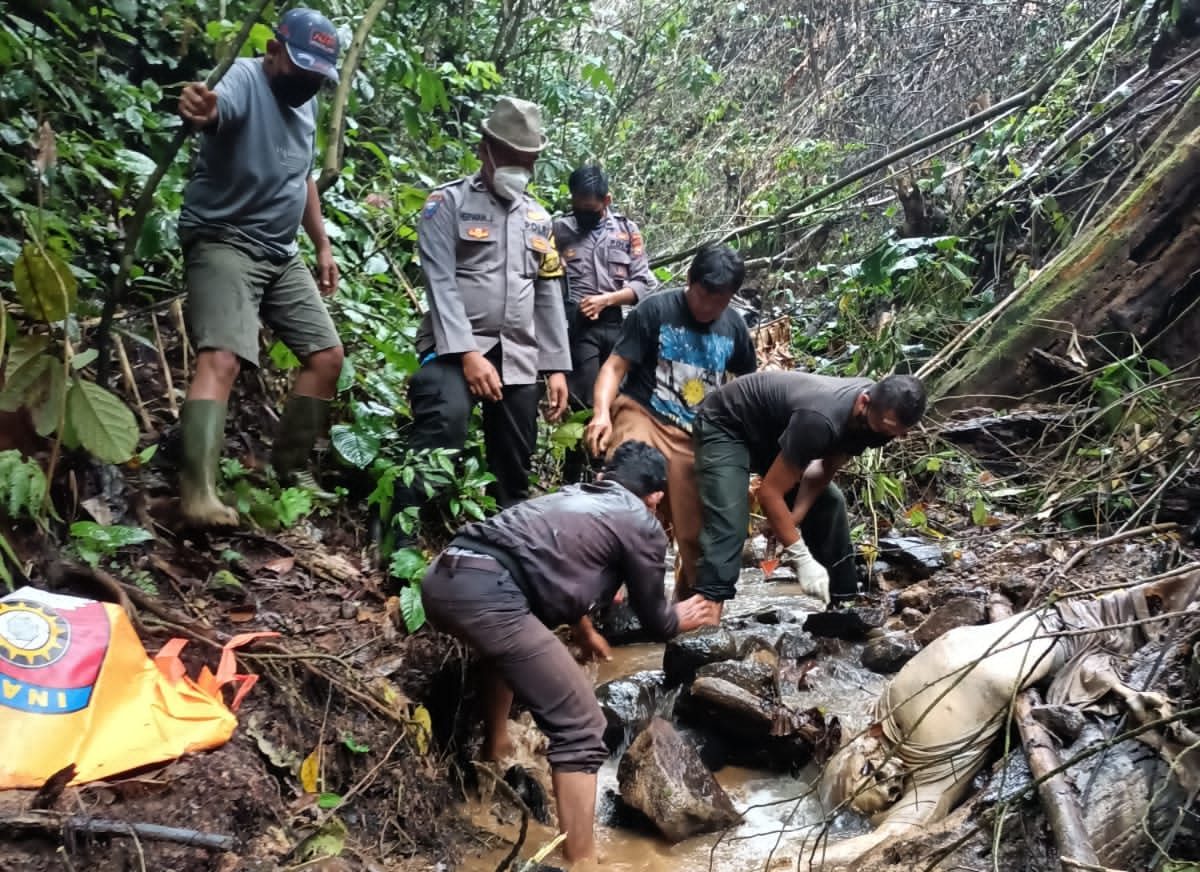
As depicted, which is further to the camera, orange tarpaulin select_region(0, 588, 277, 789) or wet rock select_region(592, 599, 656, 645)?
wet rock select_region(592, 599, 656, 645)

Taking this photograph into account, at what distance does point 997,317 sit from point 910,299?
1.08m

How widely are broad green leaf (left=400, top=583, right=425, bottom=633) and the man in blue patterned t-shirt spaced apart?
4.15ft

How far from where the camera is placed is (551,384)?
14.0ft

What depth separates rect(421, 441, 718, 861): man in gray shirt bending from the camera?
9.32 ft

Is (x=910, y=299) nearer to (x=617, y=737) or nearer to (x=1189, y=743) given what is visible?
(x=617, y=737)

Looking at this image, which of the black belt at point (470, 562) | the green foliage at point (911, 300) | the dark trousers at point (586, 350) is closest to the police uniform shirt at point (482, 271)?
the black belt at point (470, 562)

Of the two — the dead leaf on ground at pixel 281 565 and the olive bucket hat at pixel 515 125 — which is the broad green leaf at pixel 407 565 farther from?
the olive bucket hat at pixel 515 125

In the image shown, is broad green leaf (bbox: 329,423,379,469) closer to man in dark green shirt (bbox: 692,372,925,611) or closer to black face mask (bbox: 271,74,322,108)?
black face mask (bbox: 271,74,322,108)

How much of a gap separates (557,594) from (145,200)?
73.9 inches

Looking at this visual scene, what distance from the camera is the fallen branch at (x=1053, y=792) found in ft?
6.96

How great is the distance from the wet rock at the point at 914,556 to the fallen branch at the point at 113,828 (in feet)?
12.7

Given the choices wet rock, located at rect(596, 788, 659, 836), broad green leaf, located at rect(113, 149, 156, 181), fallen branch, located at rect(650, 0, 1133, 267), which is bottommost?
wet rock, located at rect(596, 788, 659, 836)

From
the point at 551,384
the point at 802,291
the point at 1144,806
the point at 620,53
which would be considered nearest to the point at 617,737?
the point at 551,384

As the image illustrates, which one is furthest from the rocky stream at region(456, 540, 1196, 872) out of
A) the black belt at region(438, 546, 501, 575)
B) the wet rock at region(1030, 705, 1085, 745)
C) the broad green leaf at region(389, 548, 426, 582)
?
the black belt at region(438, 546, 501, 575)
